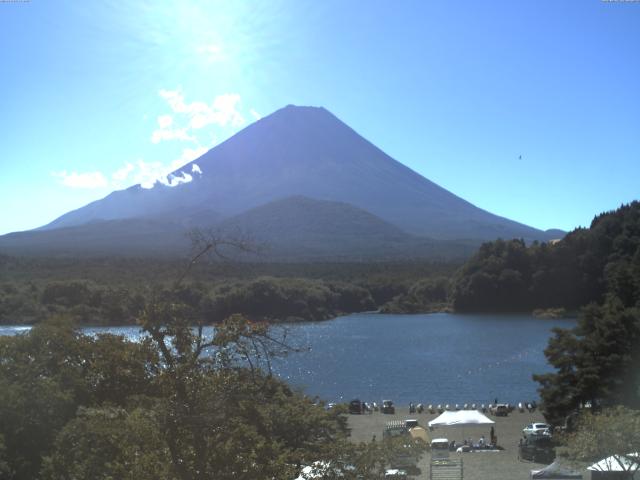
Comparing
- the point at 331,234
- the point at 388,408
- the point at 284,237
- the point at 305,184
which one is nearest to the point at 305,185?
the point at 305,184

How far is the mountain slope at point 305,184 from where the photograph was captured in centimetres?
11119

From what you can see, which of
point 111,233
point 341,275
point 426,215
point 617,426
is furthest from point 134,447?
point 426,215

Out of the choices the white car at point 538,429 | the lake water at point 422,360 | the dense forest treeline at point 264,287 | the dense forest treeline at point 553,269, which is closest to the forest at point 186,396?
the white car at point 538,429

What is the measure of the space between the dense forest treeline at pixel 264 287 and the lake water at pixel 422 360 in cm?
269

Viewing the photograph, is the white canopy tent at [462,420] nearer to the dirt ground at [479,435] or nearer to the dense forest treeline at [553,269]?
the dirt ground at [479,435]

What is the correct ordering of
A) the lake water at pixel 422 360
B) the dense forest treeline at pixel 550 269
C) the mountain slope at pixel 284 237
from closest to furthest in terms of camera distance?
the lake water at pixel 422 360, the dense forest treeline at pixel 550 269, the mountain slope at pixel 284 237

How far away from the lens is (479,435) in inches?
642

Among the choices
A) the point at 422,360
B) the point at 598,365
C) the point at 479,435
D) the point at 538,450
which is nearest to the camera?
the point at 538,450

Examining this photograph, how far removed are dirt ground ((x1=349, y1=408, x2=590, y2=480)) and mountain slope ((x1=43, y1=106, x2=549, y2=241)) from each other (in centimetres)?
8755

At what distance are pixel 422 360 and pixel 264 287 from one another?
16.8 metres

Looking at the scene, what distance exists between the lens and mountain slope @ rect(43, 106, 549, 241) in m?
111

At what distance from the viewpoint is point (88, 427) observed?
455 centimetres

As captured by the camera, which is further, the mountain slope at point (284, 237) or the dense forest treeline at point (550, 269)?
the mountain slope at point (284, 237)

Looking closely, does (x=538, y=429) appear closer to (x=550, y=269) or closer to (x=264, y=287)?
(x=264, y=287)
